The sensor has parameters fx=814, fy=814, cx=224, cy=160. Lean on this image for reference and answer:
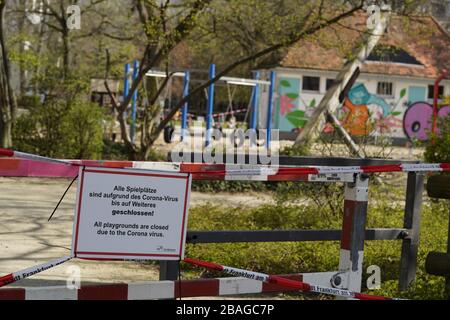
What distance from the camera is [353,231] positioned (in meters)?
5.45

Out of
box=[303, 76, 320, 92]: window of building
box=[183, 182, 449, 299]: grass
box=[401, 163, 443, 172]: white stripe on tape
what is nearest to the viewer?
box=[401, 163, 443, 172]: white stripe on tape

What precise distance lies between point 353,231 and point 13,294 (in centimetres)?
231

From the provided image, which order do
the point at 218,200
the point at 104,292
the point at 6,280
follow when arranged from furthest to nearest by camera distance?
the point at 218,200, the point at 104,292, the point at 6,280

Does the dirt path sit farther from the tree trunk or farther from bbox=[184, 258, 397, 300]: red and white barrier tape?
the tree trunk

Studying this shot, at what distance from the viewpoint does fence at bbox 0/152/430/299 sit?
15.2 ft

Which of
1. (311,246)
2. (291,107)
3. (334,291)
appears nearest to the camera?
(334,291)

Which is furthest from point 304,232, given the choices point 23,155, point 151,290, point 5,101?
point 5,101

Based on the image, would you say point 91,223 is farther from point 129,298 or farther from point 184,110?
point 184,110

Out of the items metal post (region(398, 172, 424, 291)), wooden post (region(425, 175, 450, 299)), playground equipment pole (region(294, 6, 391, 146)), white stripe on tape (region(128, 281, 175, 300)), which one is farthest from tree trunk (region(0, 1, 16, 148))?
white stripe on tape (region(128, 281, 175, 300))

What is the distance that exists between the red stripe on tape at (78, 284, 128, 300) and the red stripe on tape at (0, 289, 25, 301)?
308mm

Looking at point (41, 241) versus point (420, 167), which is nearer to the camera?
point (420, 167)

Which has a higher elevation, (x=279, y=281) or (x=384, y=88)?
(x=384, y=88)

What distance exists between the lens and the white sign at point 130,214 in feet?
14.0

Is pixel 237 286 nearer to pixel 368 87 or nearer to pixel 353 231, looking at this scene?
pixel 353 231
